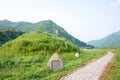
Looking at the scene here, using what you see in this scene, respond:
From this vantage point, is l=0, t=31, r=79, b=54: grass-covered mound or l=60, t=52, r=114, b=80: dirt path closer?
l=60, t=52, r=114, b=80: dirt path

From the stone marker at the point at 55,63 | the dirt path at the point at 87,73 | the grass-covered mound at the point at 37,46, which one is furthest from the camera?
the grass-covered mound at the point at 37,46

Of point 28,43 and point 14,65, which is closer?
point 14,65

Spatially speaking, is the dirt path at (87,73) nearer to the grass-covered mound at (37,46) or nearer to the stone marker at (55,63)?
the stone marker at (55,63)

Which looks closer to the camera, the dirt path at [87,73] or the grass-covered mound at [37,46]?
the dirt path at [87,73]

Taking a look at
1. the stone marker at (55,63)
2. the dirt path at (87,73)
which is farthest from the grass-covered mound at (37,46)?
the stone marker at (55,63)

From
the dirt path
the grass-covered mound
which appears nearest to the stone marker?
the dirt path

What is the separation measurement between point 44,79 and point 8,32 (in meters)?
117

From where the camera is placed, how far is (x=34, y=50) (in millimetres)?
53469

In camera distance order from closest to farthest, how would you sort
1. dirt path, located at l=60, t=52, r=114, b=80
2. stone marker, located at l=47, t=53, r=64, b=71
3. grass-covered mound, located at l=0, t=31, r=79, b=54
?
dirt path, located at l=60, t=52, r=114, b=80 → stone marker, located at l=47, t=53, r=64, b=71 → grass-covered mound, located at l=0, t=31, r=79, b=54

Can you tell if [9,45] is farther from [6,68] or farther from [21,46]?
[6,68]

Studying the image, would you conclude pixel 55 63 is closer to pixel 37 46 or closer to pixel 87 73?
pixel 87 73

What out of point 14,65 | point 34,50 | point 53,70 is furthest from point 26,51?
point 53,70

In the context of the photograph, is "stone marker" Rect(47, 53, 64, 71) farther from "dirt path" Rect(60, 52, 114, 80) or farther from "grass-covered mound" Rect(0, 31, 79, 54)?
"grass-covered mound" Rect(0, 31, 79, 54)

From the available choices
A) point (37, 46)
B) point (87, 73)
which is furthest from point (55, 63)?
point (37, 46)
